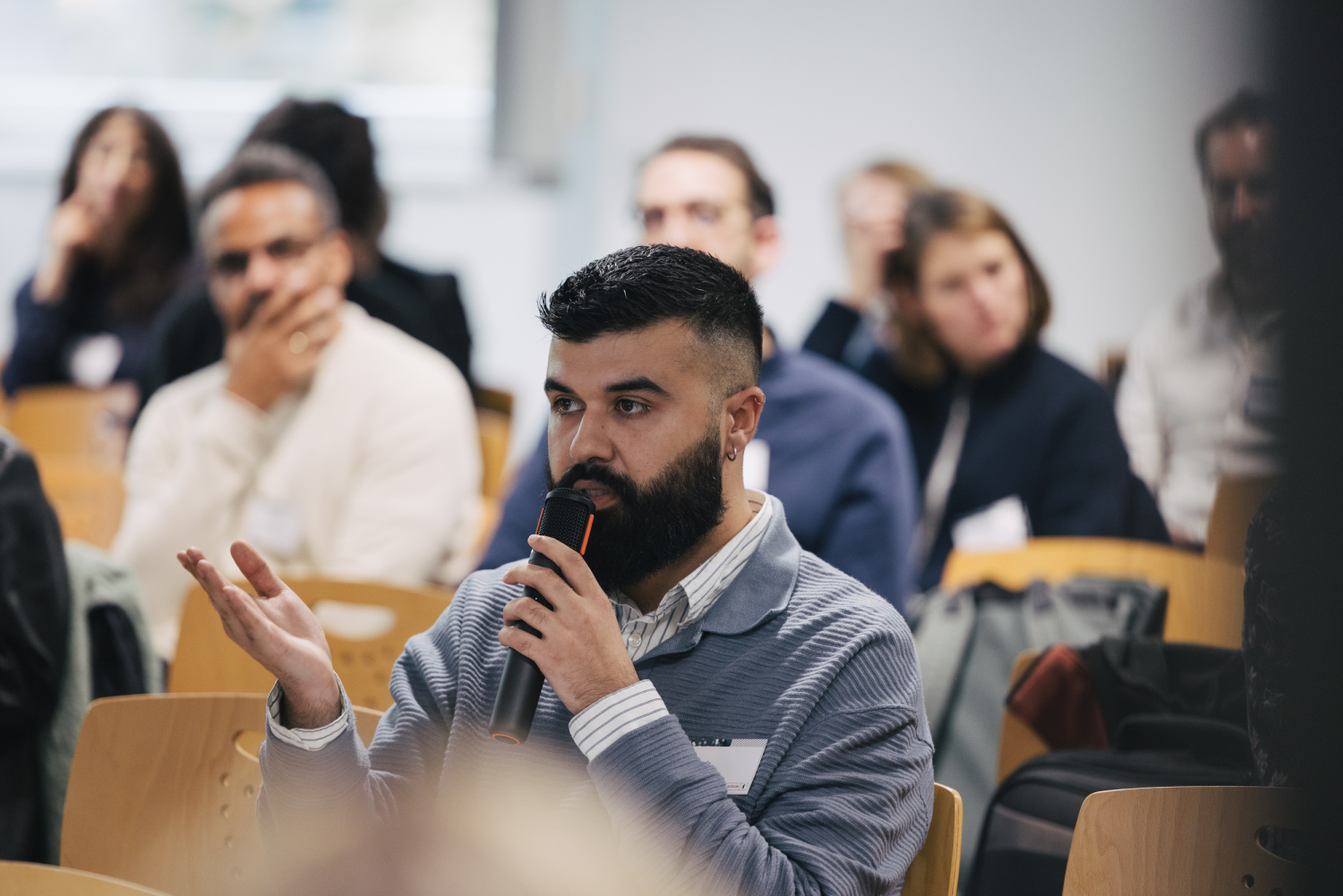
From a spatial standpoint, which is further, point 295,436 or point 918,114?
point 918,114

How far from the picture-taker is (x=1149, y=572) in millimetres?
2131

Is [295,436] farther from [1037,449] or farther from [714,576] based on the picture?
[1037,449]

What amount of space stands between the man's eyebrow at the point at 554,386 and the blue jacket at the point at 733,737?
9.5 inches

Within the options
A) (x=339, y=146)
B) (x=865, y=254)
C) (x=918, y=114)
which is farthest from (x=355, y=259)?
(x=918, y=114)

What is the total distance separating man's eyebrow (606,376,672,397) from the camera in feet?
3.80

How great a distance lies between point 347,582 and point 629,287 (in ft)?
2.76

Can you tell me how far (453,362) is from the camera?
354 centimetres

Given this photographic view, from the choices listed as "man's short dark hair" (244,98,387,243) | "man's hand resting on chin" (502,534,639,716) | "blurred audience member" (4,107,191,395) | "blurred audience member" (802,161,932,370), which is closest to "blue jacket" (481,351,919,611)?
"man's hand resting on chin" (502,534,639,716)

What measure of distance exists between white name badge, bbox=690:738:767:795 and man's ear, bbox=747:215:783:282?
1261mm

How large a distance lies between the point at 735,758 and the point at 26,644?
1067mm

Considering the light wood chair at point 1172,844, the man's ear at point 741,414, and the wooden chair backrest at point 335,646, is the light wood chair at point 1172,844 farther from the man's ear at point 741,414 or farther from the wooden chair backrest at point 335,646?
the wooden chair backrest at point 335,646

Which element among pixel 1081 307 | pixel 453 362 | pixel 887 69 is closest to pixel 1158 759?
pixel 453 362

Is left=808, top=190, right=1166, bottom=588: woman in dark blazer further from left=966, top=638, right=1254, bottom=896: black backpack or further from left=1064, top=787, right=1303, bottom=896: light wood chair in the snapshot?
left=1064, top=787, right=1303, bottom=896: light wood chair

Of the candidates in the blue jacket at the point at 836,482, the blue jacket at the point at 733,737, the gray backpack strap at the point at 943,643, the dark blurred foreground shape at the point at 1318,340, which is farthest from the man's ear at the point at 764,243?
the dark blurred foreground shape at the point at 1318,340
